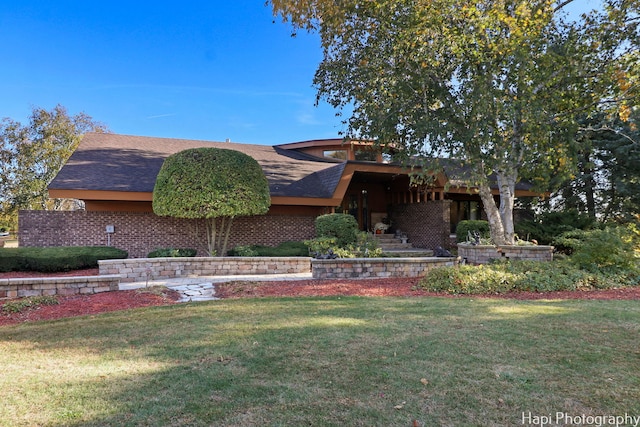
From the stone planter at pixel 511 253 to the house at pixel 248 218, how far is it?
2.10 meters

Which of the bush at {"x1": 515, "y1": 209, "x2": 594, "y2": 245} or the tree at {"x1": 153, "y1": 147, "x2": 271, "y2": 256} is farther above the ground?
the tree at {"x1": 153, "y1": 147, "x2": 271, "y2": 256}

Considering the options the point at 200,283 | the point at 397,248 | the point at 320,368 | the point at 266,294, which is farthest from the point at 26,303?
the point at 397,248

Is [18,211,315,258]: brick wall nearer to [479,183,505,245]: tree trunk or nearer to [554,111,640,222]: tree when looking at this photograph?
[479,183,505,245]: tree trunk

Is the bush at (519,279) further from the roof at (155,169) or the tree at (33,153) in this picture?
the tree at (33,153)

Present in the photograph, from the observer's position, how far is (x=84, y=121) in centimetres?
2475

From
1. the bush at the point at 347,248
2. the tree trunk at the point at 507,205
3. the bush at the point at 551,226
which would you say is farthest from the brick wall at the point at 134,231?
the bush at the point at 551,226

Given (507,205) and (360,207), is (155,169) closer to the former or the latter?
(360,207)

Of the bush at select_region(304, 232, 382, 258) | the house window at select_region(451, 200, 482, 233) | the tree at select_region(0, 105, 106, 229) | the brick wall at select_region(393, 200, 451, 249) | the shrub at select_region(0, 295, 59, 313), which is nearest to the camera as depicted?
the shrub at select_region(0, 295, 59, 313)

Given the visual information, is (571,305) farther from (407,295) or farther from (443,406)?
(443,406)

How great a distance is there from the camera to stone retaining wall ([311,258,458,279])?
Result: 9516 mm

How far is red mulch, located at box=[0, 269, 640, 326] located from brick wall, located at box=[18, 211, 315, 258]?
5.30 m

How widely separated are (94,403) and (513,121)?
419 inches

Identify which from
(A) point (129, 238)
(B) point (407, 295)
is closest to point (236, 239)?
(A) point (129, 238)

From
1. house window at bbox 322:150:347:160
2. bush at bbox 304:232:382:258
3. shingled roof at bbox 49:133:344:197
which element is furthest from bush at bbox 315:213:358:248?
house window at bbox 322:150:347:160
